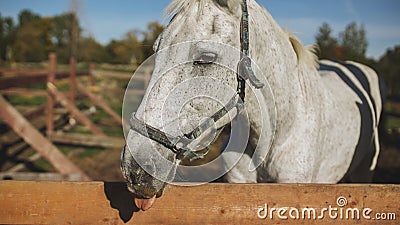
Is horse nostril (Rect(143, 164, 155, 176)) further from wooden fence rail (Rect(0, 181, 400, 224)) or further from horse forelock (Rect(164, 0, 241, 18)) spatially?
horse forelock (Rect(164, 0, 241, 18))

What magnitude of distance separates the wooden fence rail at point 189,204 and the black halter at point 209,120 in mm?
253

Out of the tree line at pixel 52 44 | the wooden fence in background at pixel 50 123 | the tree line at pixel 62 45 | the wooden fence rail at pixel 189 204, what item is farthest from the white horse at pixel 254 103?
the tree line at pixel 52 44

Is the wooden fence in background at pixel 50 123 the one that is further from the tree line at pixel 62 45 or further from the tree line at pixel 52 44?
the tree line at pixel 52 44

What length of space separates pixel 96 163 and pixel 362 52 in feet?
21.3

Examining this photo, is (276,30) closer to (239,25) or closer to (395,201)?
(239,25)

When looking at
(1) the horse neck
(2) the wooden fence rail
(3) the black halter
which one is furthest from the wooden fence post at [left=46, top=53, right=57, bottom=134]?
(3) the black halter

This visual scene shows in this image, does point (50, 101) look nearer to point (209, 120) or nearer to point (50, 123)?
point (50, 123)

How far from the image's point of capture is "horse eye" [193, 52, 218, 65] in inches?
61.7

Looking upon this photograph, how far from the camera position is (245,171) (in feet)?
7.40

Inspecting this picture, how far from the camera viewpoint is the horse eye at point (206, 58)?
157 centimetres

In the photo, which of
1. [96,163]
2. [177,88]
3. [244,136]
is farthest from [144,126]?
[96,163]

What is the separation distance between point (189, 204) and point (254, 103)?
2.00 feet

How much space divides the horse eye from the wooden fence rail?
0.57 meters

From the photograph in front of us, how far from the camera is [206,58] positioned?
62.2 inches
